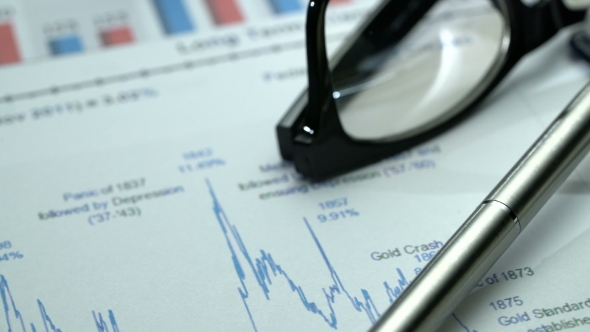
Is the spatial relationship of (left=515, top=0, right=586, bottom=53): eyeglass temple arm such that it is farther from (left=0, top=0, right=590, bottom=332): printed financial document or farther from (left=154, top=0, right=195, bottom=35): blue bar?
(left=154, top=0, right=195, bottom=35): blue bar

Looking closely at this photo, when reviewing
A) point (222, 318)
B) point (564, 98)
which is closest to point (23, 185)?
point (222, 318)

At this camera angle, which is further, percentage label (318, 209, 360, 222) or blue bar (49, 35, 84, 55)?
blue bar (49, 35, 84, 55)

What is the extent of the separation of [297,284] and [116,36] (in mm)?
335

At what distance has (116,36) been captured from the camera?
661 mm

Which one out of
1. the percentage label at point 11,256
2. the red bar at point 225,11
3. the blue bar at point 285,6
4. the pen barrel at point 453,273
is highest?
the red bar at point 225,11

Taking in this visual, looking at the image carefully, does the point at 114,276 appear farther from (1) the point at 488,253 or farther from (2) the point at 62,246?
(1) the point at 488,253

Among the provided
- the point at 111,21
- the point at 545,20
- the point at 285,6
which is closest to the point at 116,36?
the point at 111,21

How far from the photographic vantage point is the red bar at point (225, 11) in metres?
0.67

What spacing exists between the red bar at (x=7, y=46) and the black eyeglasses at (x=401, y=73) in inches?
11.0

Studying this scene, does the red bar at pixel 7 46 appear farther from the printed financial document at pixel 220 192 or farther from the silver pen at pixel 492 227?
the silver pen at pixel 492 227

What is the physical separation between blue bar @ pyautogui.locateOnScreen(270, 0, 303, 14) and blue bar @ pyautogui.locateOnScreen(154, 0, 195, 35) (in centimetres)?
8

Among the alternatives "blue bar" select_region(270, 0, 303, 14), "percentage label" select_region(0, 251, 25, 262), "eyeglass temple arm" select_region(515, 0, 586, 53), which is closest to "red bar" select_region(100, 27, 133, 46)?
"blue bar" select_region(270, 0, 303, 14)

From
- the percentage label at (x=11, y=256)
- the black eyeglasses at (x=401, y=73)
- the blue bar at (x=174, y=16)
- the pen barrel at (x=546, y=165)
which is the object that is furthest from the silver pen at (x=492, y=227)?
the blue bar at (x=174, y=16)

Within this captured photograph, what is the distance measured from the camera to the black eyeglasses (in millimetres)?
505
